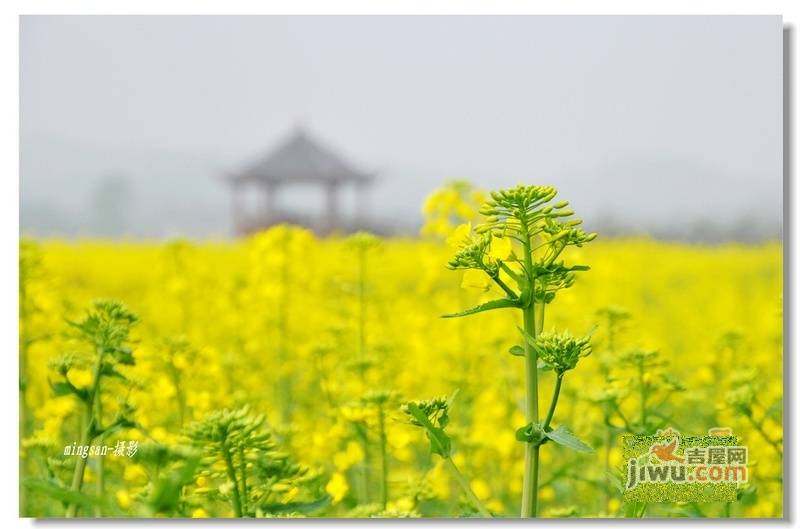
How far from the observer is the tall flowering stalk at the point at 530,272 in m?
1.68

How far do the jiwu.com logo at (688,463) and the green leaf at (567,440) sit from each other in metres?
1.31

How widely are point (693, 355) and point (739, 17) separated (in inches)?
98.4

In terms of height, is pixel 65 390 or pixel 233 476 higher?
pixel 65 390

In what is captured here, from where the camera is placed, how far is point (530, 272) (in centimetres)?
170

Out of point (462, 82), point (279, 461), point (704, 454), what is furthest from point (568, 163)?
point (279, 461)

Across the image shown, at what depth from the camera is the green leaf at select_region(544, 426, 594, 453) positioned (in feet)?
5.15

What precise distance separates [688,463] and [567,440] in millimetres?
1568

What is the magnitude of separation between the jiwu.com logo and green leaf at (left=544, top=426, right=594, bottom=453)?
1.31 metres

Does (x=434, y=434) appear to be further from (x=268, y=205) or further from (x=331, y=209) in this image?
(x=331, y=209)

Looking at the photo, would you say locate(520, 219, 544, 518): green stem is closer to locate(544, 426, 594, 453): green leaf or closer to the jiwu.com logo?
locate(544, 426, 594, 453): green leaf

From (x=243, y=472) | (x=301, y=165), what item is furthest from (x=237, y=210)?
(x=243, y=472)

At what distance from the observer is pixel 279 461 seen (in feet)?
5.99

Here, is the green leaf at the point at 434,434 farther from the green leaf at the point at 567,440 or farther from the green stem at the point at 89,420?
the green stem at the point at 89,420
